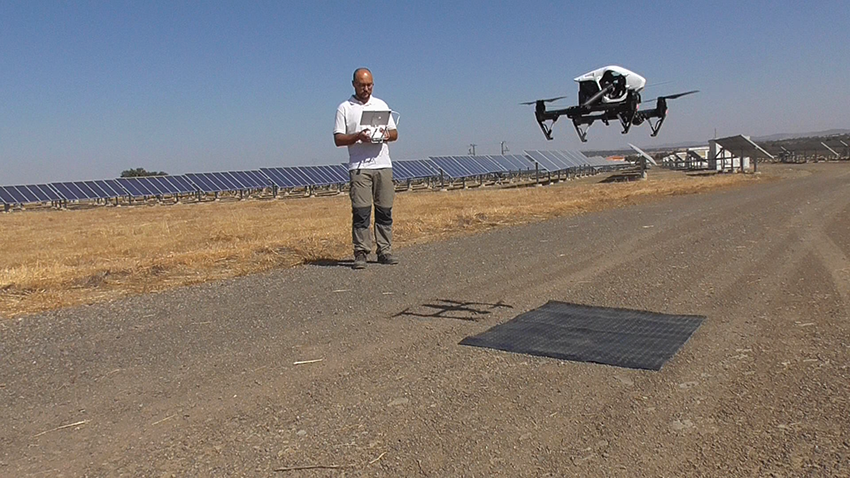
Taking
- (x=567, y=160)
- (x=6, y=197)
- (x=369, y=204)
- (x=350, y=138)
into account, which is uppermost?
(x=350, y=138)

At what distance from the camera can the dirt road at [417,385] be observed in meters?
2.87

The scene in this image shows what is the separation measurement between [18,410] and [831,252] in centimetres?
774

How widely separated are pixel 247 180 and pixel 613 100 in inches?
1541

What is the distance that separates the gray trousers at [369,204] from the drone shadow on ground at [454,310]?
2.19 m

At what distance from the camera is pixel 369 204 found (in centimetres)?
783

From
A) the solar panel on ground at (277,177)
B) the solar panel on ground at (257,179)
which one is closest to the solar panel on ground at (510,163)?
the solar panel on ground at (277,177)

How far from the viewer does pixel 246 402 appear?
11.6 ft

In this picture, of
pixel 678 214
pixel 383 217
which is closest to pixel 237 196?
pixel 678 214

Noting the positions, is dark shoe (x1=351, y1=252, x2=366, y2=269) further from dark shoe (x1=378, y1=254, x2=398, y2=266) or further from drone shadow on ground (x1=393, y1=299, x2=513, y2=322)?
drone shadow on ground (x1=393, y1=299, x2=513, y2=322)

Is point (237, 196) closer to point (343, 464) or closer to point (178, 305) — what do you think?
point (178, 305)

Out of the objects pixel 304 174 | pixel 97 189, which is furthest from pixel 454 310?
pixel 304 174

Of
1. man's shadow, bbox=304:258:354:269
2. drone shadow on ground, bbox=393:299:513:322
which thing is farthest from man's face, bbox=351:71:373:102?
drone shadow on ground, bbox=393:299:513:322

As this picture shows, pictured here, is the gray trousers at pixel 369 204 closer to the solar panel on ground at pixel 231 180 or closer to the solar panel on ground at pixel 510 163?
the solar panel on ground at pixel 231 180

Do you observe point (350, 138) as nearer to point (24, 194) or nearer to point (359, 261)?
point (359, 261)
